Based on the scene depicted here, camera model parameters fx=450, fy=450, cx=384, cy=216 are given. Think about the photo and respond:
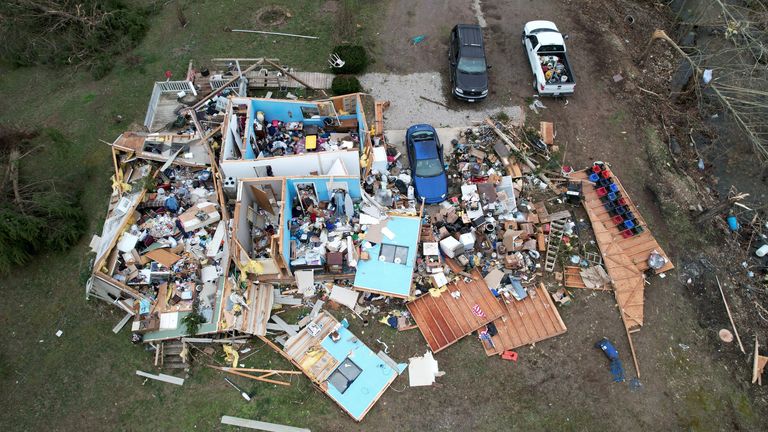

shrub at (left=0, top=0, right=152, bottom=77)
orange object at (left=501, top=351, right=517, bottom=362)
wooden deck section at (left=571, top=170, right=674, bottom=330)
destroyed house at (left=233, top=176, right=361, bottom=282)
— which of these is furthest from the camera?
shrub at (left=0, top=0, right=152, bottom=77)

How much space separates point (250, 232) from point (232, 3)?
13.7 metres

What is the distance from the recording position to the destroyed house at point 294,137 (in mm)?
15914

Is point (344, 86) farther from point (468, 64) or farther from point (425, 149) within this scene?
point (468, 64)

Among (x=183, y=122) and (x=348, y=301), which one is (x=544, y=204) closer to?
(x=348, y=301)

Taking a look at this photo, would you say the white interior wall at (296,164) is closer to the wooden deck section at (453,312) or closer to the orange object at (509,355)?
the wooden deck section at (453,312)

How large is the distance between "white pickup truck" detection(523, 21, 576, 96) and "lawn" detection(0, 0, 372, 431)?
9.47 meters

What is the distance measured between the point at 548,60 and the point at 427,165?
820cm

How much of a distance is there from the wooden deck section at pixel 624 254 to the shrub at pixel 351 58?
10599mm

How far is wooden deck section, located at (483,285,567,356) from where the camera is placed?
14.5 m

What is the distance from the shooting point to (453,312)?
14898 mm

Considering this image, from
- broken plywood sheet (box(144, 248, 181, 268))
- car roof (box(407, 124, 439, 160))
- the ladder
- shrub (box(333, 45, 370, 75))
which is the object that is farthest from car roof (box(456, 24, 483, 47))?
broken plywood sheet (box(144, 248, 181, 268))

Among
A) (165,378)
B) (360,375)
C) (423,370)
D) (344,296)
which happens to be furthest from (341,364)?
(165,378)

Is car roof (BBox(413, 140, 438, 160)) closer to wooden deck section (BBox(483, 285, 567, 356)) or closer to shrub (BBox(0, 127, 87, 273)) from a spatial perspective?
wooden deck section (BBox(483, 285, 567, 356))

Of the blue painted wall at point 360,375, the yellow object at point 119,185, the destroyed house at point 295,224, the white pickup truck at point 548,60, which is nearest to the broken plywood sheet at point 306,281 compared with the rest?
the destroyed house at point 295,224
